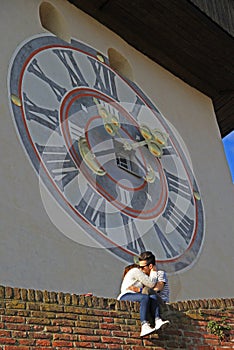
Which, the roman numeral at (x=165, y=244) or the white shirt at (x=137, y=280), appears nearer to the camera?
the white shirt at (x=137, y=280)

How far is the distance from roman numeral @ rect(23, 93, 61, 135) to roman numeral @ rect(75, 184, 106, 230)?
0.71 m

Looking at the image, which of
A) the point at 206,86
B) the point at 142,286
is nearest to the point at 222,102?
the point at 206,86

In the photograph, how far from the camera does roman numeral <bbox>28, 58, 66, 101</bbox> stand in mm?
8281

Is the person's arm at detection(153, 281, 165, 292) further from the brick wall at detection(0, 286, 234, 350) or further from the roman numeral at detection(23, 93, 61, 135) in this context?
the roman numeral at detection(23, 93, 61, 135)

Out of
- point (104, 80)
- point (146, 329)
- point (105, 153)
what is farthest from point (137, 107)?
point (146, 329)

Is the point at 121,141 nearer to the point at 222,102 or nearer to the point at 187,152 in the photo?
the point at 187,152

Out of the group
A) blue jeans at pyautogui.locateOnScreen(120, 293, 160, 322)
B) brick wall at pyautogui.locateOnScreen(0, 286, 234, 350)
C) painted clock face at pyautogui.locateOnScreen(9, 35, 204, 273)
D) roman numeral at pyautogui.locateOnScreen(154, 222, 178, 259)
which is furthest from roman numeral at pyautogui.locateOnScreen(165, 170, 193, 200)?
blue jeans at pyautogui.locateOnScreen(120, 293, 160, 322)

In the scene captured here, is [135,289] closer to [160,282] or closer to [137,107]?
[160,282]

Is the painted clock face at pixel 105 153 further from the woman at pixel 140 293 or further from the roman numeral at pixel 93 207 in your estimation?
the woman at pixel 140 293

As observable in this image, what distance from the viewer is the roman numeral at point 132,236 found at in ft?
26.5

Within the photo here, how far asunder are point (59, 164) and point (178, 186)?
2101 millimetres

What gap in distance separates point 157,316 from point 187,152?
15.8 feet

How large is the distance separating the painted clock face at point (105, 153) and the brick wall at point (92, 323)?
6.58 feet

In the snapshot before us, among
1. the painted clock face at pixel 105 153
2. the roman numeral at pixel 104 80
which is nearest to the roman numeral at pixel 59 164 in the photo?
the painted clock face at pixel 105 153
